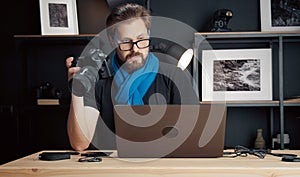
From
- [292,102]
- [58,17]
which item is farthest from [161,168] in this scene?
[58,17]

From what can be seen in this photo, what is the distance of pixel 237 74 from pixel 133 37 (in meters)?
1.49

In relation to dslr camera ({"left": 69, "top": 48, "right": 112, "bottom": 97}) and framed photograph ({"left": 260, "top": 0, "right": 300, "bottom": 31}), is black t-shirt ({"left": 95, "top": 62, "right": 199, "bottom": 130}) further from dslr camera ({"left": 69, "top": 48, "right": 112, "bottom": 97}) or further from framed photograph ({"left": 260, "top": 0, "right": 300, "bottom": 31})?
framed photograph ({"left": 260, "top": 0, "right": 300, "bottom": 31})

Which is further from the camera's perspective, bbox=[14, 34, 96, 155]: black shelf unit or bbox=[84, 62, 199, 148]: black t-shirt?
bbox=[14, 34, 96, 155]: black shelf unit

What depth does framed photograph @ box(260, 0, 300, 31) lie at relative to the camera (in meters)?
3.46

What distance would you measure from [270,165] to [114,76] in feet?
4.15

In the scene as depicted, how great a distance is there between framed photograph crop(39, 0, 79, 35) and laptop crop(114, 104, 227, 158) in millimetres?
2184

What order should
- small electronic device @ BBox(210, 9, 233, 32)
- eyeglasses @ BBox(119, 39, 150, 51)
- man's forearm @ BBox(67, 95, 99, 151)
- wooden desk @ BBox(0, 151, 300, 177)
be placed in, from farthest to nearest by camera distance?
small electronic device @ BBox(210, 9, 233, 32) → eyeglasses @ BBox(119, 39, 150, 51) → man's forearm @ BBox(67, 95, 99, 151) → wooden desk @ BBox(0, 151, 300, 177)

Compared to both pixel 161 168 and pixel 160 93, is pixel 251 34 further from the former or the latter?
pixel 161 168

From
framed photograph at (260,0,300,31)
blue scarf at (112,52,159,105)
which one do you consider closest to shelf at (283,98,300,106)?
framed photograph at (260,0,300,31)

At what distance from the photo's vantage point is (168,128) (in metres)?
1.38

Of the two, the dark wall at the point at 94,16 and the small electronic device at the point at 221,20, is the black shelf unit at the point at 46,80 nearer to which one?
the dark wall at the point at 94,16

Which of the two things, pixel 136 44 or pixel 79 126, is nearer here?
pixel 79 126

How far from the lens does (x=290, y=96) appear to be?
3482 millimetres

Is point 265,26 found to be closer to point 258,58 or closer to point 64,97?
point 258,58
